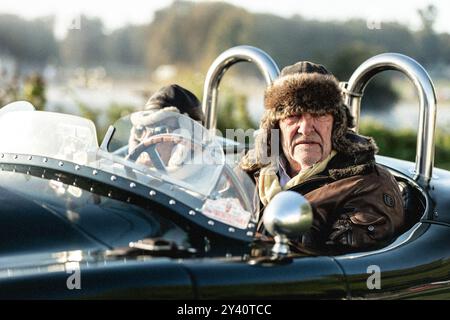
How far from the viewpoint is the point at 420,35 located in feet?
48.5

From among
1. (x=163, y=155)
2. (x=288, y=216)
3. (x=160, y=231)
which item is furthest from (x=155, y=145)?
(x=288, y=216)

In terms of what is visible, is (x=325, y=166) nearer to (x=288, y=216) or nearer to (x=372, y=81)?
(x=288, y=216)

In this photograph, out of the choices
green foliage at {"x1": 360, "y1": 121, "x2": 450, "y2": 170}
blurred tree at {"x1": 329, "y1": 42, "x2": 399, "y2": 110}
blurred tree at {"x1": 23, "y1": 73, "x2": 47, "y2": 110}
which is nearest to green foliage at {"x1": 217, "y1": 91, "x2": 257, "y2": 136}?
green foliage at {"x1": 360, "y1": 121, "x2": 450, "y2": 170}

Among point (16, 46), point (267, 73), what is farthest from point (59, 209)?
point (16, 46)

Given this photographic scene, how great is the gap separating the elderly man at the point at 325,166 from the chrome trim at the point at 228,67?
687 mm

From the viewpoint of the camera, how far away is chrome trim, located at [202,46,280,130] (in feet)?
14.6

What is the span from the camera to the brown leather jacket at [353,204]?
126 inches

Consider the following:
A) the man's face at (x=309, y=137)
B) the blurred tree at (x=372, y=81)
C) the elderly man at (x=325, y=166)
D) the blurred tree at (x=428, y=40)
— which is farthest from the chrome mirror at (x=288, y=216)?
the blurred tree at (x=428, y=40)

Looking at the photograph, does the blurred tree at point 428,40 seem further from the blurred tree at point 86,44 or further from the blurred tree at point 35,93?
the blurred tree at point 35,93

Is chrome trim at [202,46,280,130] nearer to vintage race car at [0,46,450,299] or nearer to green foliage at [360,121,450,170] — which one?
vintage race car at [0,46,450,299]

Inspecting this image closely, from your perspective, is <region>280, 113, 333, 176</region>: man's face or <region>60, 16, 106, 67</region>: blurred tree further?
<region>60, 16, 106, 67</region>: blurred tree

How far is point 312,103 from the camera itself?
351cm

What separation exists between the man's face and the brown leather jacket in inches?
2.6
